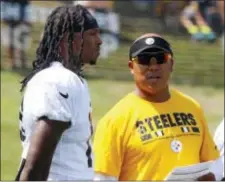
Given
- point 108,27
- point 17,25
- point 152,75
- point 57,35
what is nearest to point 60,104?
point 57,35

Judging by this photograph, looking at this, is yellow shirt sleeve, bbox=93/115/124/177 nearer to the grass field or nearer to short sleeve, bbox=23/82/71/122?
short sleeve, bbox=23/82/71/122

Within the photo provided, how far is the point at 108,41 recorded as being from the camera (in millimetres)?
13547

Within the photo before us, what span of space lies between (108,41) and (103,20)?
0.35 m

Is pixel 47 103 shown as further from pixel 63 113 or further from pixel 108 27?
pixel 108 27

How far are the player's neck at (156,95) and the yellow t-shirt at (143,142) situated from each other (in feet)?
0.08

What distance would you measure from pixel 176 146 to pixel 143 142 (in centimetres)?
18

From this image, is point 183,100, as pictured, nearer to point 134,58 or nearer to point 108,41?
point 134,58

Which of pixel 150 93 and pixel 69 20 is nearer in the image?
pixel 69 20

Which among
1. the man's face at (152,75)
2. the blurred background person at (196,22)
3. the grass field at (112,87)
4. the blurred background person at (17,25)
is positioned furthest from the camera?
the blurred background person at (196,22)

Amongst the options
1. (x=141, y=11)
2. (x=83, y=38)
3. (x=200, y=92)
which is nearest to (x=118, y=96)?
(x=200, y=92)

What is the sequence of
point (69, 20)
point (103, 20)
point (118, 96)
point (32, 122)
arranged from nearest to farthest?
point (32, 122)
point (69, 20)
point (118, 96)
point (103, 20)

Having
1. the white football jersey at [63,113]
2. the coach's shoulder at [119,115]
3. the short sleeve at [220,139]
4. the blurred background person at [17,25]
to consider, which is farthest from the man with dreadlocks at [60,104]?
the blurred background person at [17,25]

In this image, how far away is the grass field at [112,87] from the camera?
31.2 feet

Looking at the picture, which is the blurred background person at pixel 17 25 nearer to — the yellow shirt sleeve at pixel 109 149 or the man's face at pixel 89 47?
the yellow shirt sleeve at pixel 109 149
